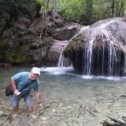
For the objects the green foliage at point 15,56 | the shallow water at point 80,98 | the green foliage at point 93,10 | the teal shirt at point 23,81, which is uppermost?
the green foliage at point 93,10

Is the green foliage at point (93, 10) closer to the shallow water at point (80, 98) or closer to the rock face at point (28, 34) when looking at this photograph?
the rock face at point (28, 34)

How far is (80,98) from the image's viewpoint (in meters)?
11.0

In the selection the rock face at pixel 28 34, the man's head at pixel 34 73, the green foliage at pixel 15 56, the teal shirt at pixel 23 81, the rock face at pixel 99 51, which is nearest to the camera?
the man's head at pixel 34 73

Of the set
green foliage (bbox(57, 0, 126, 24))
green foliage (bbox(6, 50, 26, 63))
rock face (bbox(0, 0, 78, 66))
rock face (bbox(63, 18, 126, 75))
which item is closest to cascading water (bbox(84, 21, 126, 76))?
rock face (bbox(63, 18, 126, 75))

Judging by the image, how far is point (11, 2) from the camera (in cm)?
2131

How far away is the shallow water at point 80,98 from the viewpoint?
8.54m

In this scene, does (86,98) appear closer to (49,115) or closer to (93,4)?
(49,115)

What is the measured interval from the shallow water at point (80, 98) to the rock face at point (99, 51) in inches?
51.3

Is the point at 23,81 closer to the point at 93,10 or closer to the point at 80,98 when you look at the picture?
the point at 80,98

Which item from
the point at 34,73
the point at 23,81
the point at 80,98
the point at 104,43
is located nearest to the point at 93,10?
the point at 104,43

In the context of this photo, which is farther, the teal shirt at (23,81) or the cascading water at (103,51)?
the cascading water at (103,51)

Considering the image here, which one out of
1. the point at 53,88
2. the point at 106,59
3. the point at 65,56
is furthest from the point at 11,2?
the point at 53,88

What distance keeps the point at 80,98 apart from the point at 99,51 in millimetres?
6422

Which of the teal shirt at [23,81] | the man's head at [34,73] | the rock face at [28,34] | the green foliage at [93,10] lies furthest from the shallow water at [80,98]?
the green foliage at [93,10]
